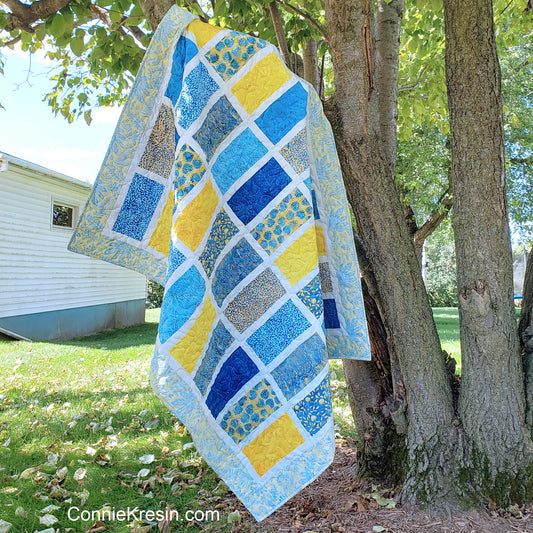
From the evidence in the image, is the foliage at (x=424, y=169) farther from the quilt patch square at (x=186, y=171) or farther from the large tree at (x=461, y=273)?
the quilt patch square at (x=186, y=171)

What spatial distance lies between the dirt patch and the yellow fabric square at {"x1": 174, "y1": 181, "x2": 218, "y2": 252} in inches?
60.9

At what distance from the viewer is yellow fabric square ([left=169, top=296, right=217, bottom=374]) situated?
1.58 metres

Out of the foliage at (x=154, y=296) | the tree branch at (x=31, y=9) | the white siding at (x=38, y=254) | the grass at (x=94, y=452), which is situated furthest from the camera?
the foliage at (x=154, y=296)

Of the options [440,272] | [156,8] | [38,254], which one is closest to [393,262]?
[156,8]

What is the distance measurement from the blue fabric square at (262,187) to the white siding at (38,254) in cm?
871

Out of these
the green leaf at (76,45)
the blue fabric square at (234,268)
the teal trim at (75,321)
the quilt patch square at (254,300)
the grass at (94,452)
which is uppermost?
the green leaf at (76,45)

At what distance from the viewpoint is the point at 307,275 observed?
1.72 metres

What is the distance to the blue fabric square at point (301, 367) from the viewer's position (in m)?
1.72

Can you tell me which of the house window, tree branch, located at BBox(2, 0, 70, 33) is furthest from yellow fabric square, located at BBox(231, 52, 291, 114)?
the house window

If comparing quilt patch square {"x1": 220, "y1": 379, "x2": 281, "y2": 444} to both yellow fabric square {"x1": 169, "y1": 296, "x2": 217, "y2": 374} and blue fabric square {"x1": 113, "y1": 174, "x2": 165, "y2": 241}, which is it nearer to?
yellow fabric square {"x1": 169, "y1": 296, "x2": 217, "y2": 374}

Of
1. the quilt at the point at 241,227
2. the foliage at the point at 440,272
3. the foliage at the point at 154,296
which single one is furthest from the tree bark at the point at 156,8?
the foliage at the point at 440,272

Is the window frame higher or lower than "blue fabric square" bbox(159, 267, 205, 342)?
higher

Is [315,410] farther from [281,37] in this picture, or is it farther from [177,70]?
[281,37]

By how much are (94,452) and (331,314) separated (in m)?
Answer: 2.17
